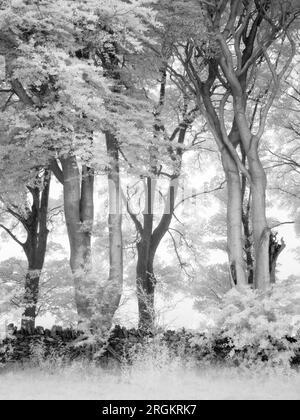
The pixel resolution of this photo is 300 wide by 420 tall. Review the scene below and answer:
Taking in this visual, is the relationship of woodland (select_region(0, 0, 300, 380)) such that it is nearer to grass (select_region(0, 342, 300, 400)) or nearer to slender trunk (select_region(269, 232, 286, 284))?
slender trunk (select_region(269, 232, 286, 284))

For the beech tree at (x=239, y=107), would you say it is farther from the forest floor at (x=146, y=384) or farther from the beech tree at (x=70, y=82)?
the forest floor at (x=146, y=384)

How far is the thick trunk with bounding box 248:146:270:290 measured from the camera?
43.0ft

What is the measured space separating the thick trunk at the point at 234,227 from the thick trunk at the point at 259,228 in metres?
0.36

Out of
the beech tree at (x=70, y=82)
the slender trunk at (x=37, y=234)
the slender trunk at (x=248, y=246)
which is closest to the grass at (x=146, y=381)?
the beech tree at (x=70, y=82)

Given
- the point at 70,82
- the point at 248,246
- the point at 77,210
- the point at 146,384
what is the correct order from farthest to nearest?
the point at 248,246 < the point at 77,210 < the point at 70,82 < the point at 146,384

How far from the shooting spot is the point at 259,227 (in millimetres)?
13320

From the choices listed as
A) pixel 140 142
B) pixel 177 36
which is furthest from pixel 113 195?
pixel 177 36

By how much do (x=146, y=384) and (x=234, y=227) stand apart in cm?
502

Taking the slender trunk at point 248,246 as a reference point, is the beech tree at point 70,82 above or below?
above

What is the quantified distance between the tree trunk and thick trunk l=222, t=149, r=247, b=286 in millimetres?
359

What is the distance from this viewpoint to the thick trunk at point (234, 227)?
43.6ft

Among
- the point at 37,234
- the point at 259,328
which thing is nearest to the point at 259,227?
the point at 259,328

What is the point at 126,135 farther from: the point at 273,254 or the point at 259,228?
the point at 273,254

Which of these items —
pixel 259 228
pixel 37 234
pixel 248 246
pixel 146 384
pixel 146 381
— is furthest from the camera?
pixel 248 246
